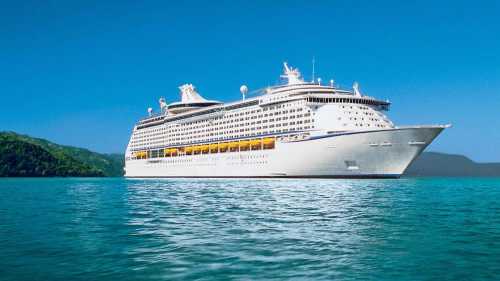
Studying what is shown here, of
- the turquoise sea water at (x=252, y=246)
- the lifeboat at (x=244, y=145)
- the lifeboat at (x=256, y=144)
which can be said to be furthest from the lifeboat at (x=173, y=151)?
the turquoise sea water at (x=252, y=246)

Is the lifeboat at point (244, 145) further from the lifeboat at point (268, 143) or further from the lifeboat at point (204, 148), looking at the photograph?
the lifeboat at point (204, 148)

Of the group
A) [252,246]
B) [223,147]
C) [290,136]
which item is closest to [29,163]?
[223,147]

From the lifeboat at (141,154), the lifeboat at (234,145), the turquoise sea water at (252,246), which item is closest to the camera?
the turquoise sea water at (252,246)

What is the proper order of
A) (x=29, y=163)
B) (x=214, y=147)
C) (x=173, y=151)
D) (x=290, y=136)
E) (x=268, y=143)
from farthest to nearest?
(x=29, y=163)
(x=173, y=151)
(x=214, y=147)
(x=268, y=143)
(x=290, y=136)

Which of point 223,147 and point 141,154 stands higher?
point 141,154

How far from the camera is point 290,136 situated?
76.2 meters

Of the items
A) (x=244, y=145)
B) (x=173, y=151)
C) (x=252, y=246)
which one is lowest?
(x=252, y=246)

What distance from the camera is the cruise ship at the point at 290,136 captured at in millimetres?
64562

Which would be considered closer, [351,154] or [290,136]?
[351,154]

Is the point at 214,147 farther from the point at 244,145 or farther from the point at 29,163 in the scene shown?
the point at 29,163

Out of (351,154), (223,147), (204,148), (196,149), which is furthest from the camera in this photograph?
(196,149)

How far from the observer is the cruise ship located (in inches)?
2542

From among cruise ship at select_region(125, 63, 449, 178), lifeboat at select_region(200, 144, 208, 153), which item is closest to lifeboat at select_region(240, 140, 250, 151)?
cruise ship at select_region(125, 63, 449, 178)

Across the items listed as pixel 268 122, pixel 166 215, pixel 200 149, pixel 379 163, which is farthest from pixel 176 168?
pixel 166 215
